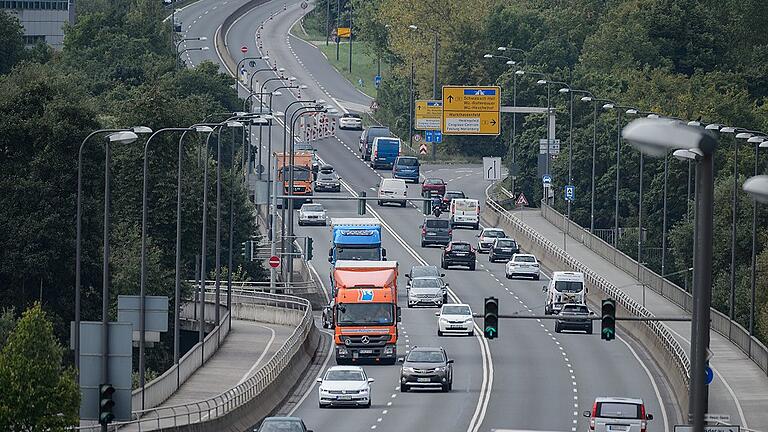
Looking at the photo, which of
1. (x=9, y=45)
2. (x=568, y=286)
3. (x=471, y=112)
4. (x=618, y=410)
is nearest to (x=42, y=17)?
(x=9, y=45)

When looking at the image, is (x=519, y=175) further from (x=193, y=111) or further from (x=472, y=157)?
(x=193, y=111)

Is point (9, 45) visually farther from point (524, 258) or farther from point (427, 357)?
point (427, 357)

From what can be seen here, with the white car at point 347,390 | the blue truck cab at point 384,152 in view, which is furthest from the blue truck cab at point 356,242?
the blue truck cab at point 384,152

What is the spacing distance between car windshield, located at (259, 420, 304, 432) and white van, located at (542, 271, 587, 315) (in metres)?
34.1

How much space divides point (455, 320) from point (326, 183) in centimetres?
4747

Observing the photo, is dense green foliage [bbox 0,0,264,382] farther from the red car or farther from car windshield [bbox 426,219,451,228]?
the red car

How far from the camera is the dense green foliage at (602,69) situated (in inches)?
4508

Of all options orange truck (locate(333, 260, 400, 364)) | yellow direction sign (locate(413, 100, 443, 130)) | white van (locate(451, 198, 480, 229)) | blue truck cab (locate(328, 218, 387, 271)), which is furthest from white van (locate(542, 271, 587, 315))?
yellow direction sign (locate(413, 100, 443, 130))

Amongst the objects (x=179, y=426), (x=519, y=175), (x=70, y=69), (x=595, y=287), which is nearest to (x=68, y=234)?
(x=595, y=287)

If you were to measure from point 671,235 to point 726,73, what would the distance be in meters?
46.9

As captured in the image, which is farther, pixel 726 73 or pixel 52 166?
pixel 726 73

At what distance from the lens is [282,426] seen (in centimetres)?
4572

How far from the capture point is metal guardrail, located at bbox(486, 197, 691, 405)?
204 ft

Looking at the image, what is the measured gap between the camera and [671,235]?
100062mm
